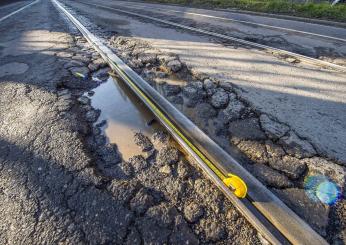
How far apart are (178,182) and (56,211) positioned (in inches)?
42.3

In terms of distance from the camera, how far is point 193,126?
3137 mm

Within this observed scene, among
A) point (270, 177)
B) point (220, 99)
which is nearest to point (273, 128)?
point (270, 177)

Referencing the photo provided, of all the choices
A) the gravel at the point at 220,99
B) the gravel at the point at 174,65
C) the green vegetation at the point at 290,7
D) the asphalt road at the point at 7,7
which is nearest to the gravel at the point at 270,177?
the gravel at the point at 220,99

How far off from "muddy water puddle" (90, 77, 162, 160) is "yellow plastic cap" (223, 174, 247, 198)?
109 cm

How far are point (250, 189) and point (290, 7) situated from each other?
11507 millimetres

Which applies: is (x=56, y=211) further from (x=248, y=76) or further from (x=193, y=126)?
(x=248, y=76)

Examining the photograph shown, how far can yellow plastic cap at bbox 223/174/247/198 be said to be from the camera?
2.18 meters

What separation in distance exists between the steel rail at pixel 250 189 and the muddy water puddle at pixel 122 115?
0.16 meters

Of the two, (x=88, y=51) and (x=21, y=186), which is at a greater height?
(x=21, y=186)

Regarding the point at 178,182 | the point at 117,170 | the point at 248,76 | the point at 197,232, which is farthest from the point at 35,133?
the point at 248,76

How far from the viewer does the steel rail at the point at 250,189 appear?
189 cm

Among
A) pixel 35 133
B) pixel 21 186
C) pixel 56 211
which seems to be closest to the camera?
pixel 56 211

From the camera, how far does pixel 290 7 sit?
1121cm

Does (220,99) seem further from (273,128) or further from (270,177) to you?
(270,177)
